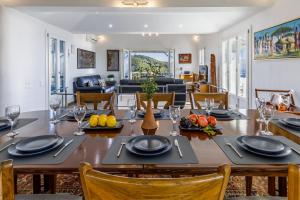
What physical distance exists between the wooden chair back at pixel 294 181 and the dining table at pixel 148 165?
0.99ft

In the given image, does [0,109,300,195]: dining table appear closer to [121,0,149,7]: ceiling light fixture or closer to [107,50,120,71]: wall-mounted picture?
[121,0,149,7]: ceiling light fixture

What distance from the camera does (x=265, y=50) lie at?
484 centimetres

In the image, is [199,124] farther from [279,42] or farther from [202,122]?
[279,42]

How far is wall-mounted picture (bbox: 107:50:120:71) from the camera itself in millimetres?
12398

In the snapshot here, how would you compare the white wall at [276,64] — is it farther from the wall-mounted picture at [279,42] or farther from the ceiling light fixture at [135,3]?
the ceiling light fixture at [135,3]

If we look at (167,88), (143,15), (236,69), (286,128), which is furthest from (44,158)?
(143,15)

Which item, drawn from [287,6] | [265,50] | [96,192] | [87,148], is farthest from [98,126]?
[265,50]

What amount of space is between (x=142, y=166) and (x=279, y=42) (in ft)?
13.5

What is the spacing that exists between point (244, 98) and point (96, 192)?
20.0 ft

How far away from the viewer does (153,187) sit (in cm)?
66

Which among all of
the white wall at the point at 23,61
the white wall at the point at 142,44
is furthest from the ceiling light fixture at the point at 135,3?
the white wall at the point at 142,44

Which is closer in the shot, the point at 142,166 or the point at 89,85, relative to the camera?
the point at 142,166

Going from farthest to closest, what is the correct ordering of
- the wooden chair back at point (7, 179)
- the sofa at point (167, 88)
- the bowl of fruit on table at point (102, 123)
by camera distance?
the sofa at point (167, 88)
the bowl of fruit on table at point (102, 123)
the wooden chair back at point (7, 179)

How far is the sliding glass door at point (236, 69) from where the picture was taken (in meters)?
6.25
